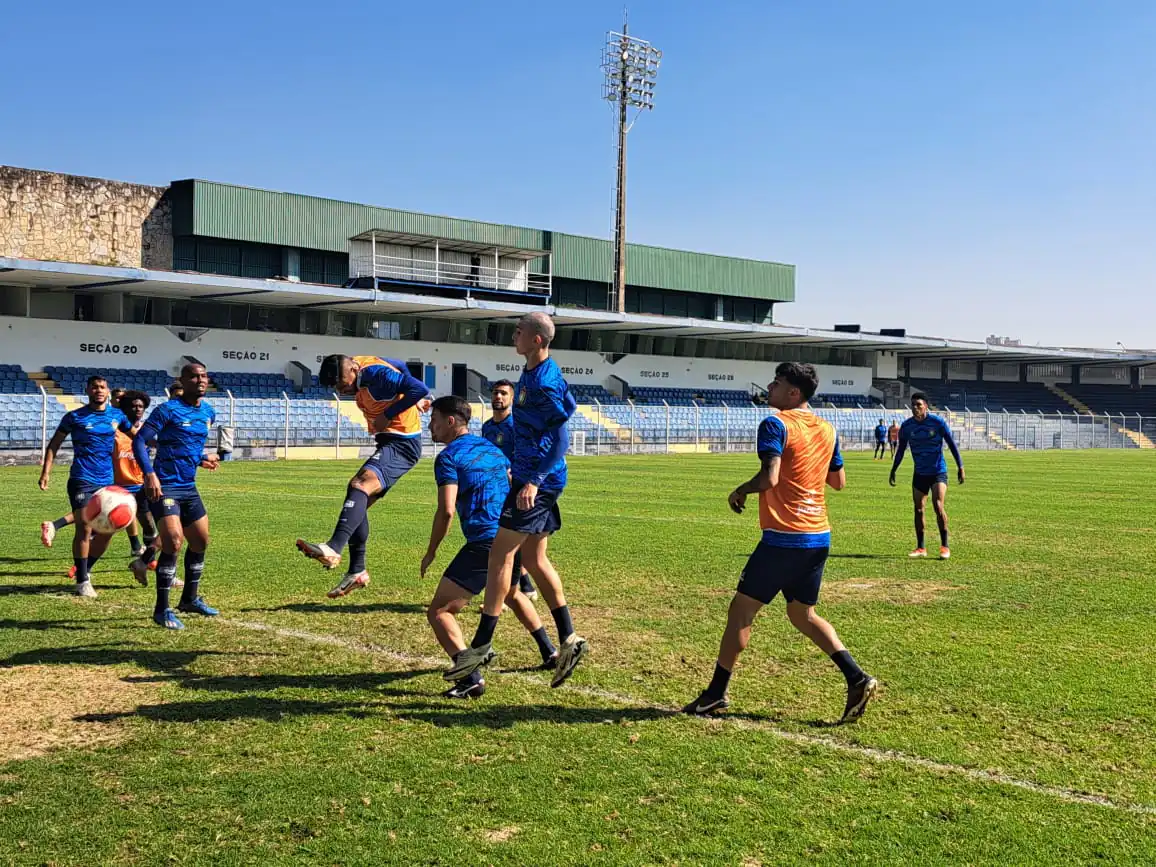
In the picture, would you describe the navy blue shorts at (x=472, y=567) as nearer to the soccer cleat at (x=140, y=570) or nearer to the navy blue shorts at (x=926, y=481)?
the soccer cleat at (x=140, y=570)

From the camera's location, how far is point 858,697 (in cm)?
583

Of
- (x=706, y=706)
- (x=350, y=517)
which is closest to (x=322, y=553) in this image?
(x=350, y=517)

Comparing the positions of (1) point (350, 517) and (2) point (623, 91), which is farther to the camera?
(2) point (623, 91)

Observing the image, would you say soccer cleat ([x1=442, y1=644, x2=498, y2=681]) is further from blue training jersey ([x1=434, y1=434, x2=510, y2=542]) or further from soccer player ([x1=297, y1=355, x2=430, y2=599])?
soccer player ([x1=297, y1=355, x2=430, y2=599])

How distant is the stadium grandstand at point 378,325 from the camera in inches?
1519

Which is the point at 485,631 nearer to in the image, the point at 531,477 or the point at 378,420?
the point at 531,477

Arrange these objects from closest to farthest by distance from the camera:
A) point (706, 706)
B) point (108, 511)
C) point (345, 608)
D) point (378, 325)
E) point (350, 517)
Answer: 1. point (706, 706)
2. point (350, 517)
3. point (345, 608)
4. point (108, 511)
5. point (378, 325)

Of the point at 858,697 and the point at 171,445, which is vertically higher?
the point at 171,445

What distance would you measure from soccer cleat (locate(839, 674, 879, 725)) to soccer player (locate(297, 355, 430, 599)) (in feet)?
12.0

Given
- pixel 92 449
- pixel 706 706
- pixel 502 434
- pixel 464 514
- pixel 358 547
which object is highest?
pixel 502 434

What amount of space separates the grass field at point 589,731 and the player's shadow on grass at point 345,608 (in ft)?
0.14

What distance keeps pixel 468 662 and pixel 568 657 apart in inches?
25.3

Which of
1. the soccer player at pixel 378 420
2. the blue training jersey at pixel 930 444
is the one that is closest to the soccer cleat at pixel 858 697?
the soccer player at pixel 378 420

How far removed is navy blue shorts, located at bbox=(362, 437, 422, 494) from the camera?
27.1ft
